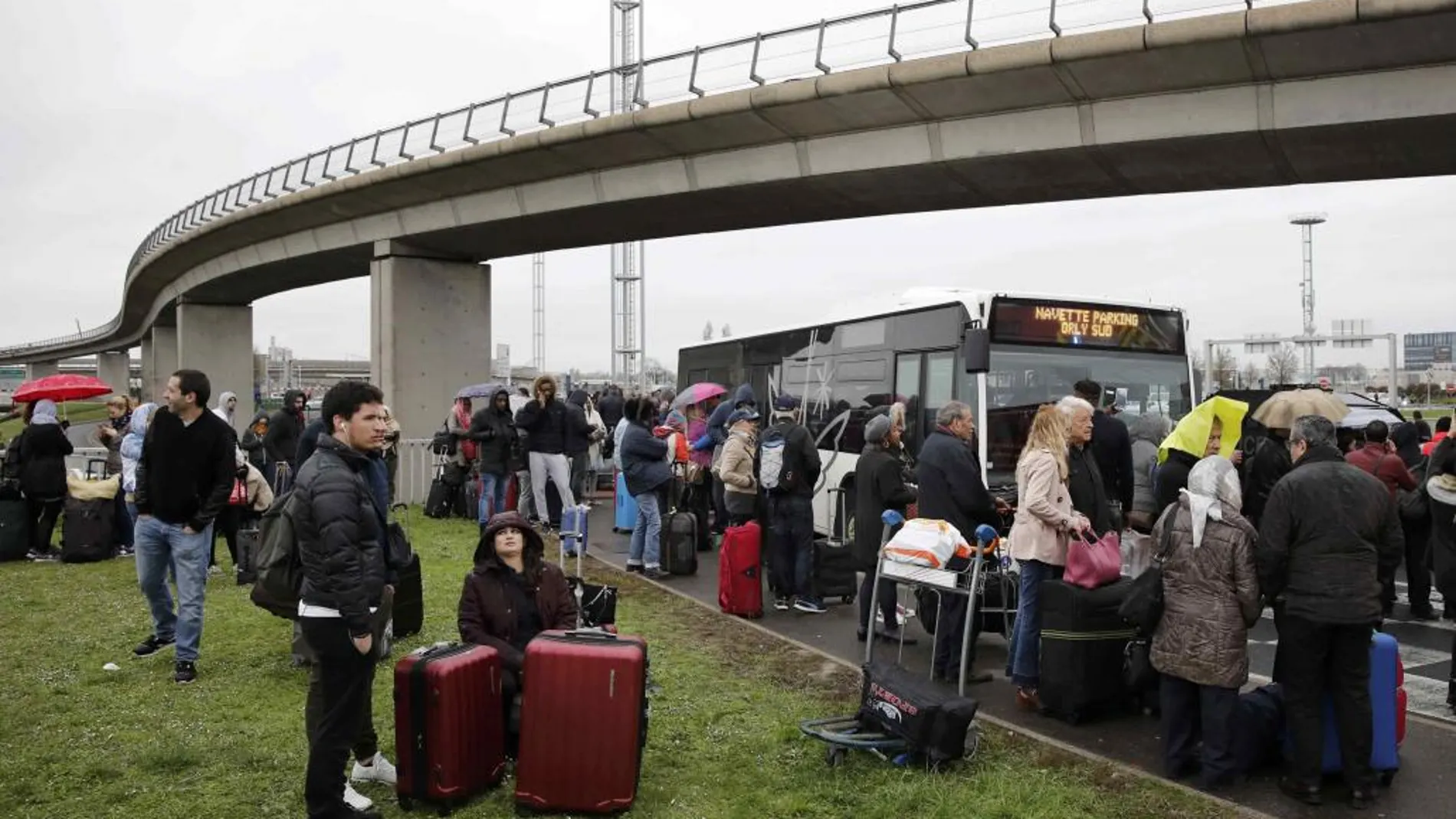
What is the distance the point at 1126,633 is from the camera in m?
6.10

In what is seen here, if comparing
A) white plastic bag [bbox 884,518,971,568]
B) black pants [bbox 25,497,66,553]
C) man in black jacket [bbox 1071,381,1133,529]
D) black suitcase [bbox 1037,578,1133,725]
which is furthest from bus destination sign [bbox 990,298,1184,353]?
black pants [bbox 25,497,66,553]

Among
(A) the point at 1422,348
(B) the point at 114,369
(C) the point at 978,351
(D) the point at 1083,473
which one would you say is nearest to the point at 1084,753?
(D) the point at 1083,473

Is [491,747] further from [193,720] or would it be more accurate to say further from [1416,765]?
[1416,765]

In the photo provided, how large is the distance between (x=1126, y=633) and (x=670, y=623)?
3.99 metres

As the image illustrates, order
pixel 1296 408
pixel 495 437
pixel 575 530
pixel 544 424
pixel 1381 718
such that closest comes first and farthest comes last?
pixel 1381 718
pixel 1296 408
pixel 575 530
pixel 544 424
pixel 495 437

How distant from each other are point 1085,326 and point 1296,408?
398cm

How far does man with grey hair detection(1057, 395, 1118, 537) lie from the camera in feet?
21.7

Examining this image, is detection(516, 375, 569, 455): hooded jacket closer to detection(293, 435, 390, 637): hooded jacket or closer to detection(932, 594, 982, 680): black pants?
detection(932, 594, 982, 680): black pants

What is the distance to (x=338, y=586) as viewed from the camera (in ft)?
14.5

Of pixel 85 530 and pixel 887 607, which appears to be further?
pixel 85 530

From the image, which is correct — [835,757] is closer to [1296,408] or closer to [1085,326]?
[1296,408]

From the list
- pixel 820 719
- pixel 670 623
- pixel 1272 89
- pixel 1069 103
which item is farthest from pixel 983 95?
pixel 820 719

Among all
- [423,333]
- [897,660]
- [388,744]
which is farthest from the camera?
[423,333]

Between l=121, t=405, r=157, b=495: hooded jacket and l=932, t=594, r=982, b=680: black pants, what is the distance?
27.1ft
